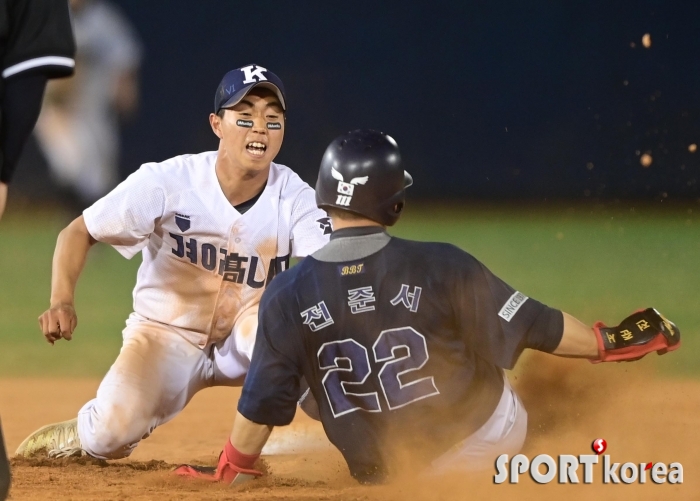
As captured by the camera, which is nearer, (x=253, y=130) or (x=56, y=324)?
(x=56, y=324)

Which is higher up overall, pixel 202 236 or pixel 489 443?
pixel 202 236

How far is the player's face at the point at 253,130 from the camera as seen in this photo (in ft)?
12.6

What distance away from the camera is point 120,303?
832cm

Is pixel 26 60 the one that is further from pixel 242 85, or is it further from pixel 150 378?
pixel 150 378

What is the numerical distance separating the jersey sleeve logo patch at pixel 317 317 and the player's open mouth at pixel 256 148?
108 centimetres

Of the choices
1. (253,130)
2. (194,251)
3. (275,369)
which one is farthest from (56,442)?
(253,130)

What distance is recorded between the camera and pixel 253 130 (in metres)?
3.83

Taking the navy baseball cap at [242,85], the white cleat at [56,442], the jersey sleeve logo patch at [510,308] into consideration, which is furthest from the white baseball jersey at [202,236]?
the jersey sleeve logo patch at [510,308]

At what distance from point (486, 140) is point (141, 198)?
357 inches

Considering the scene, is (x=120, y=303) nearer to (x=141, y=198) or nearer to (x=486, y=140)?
(x=141, y=198)

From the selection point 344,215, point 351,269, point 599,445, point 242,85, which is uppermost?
point 242,85

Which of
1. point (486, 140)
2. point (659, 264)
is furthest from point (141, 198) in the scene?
point (486, 140)

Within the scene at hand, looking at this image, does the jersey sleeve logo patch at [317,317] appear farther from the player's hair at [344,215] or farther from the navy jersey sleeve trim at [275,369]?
the player's hair at [344,215]

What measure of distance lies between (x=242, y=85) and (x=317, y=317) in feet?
4.24
